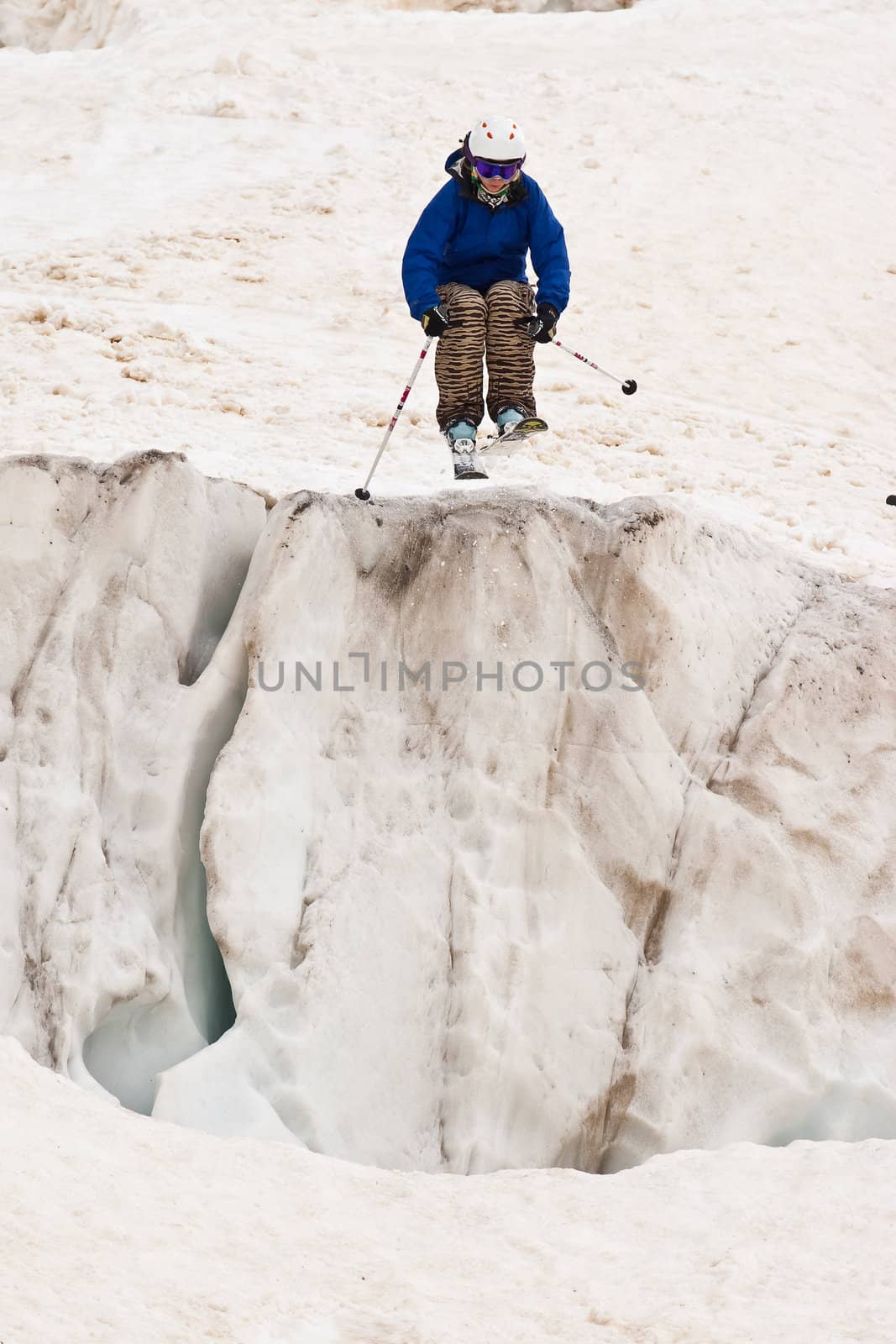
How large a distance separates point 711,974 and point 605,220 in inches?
313

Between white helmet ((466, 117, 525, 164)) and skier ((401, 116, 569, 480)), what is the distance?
0.15ft

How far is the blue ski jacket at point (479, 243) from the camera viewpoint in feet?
20.2

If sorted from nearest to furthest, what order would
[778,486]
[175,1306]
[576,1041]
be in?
[175,1306] < [576,1041] < [778,486]

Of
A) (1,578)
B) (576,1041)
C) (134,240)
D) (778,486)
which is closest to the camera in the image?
(576,1041)

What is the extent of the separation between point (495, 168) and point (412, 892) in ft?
10.1

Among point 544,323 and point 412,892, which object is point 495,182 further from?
point 412,892

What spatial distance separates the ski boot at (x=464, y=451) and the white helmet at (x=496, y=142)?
117 cm

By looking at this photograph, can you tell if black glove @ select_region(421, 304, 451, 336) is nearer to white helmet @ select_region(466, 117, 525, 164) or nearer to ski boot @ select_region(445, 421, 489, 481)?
ski boot @ select_region(445, 421, 489, 481)

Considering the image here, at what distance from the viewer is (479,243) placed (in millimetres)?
6324

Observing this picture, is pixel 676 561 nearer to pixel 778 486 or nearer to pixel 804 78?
pixel 778 486

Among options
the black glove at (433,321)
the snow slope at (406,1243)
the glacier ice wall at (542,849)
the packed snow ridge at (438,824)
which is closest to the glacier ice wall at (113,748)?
the packed snow ridge at (438,824)

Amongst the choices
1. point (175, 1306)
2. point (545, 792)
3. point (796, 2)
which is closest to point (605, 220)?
point (796, 2)

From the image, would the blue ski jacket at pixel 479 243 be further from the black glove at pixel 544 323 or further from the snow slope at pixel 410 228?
the snow slope at pixel 410 228

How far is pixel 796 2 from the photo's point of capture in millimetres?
14570
